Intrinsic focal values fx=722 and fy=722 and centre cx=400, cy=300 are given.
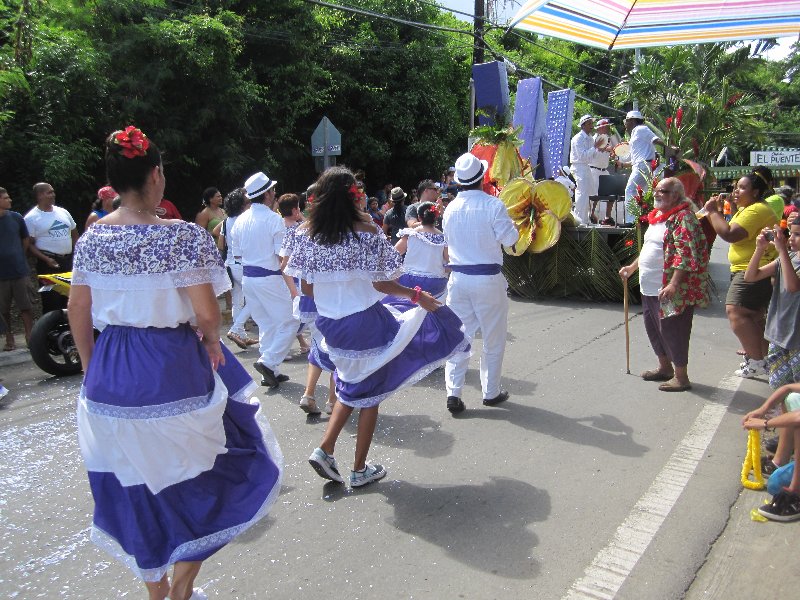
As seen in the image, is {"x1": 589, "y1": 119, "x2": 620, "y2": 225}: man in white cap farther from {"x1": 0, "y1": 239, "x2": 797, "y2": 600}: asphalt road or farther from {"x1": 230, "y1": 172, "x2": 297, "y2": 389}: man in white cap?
{"x1": 230, "y1": 172, "x2": 297, "y2": 389}: man in white cap

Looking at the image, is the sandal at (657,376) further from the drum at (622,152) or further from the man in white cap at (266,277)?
the drum at (622,152)

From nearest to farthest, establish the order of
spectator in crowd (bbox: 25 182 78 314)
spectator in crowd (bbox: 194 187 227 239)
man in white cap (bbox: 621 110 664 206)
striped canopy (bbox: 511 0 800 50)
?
striped canopy (bbox: 511 0 800 50) → spectator in crowd (bbox: 25 182 78 314) → spectator in crowd (bbox: 194 187 227 239) → man in white cap (bbox: 621 110 664 206)

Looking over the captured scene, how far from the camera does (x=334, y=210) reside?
13.8 ft

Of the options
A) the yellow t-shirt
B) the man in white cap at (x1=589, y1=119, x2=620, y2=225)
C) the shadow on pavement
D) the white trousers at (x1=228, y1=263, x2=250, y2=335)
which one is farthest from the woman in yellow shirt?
the man in white cap at (x1=589, y1=119, x2=620, y2=225)

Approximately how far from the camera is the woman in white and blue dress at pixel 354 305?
4223 mm

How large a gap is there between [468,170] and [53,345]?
15.0 feet

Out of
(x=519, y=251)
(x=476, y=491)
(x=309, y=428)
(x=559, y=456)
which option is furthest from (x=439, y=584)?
(x=519, y=251)

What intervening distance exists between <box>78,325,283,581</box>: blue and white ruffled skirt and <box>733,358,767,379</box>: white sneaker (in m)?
5.20

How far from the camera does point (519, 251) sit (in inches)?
381

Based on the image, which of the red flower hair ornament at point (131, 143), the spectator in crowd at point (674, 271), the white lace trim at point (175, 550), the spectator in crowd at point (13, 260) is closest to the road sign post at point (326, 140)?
the spectator in crowd at point (13, 260)

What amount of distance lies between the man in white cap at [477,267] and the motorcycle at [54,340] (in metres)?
3.84

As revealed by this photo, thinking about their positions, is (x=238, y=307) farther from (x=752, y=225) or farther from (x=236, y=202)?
(x=752, y=225)

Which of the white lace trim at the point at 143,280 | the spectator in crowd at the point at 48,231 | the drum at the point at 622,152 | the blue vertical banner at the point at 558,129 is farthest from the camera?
the drum at the point at 622,152

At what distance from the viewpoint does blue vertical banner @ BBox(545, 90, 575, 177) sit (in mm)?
13273
